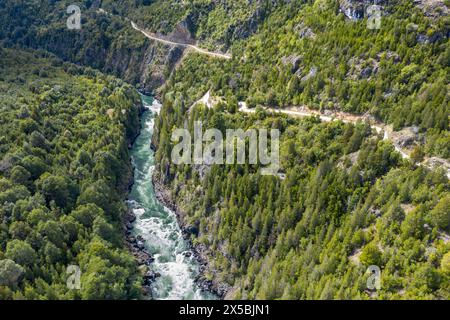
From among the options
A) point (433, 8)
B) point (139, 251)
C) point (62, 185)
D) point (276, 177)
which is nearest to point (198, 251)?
point (139, 251)

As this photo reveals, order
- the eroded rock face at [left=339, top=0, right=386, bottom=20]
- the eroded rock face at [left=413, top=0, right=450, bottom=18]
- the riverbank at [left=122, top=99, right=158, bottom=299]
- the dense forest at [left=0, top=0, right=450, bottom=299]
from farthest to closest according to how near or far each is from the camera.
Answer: the eroded rock face at [left=339, top=0, right=386, bottom=20]
the eroded rock face at [left=413, top=0, right=450, bottom=18]
the riverbank at [left=122, top=99, right=158, bottom=299]
the dense forest at [left=0, top=0, right=450, bottom=299]

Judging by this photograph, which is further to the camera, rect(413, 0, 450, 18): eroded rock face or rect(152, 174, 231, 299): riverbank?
rect(413, 0, 450, 18): eroded rock face

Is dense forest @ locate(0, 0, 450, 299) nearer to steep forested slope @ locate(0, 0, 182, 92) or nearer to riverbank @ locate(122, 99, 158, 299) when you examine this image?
riverbank @ locate(122, 99, 158, 299)

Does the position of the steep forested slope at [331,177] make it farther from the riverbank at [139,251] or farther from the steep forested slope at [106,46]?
the steep forested slope at [106,46]

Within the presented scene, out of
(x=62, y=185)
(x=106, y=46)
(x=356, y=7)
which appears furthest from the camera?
(x=106, y=46)

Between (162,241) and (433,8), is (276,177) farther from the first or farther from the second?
(433,8)

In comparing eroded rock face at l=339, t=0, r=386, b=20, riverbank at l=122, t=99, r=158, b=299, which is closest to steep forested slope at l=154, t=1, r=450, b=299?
eroded rock face at l=339, t=0, r=386, b=20
